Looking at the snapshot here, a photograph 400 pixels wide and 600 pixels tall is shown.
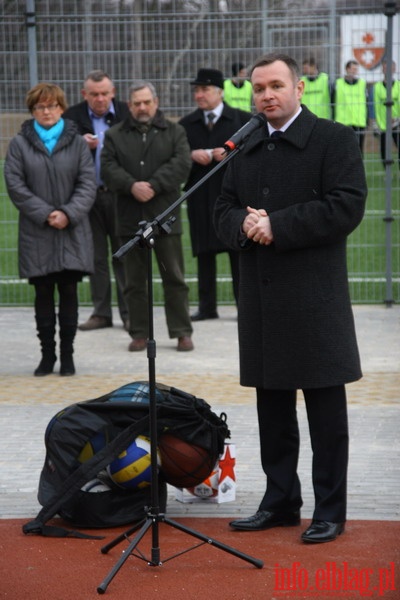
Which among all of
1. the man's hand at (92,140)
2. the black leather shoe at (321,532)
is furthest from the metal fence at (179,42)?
the black leather shoe at (321,532)

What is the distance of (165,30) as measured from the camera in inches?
472

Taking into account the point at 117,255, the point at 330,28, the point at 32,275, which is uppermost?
the point at 330,28

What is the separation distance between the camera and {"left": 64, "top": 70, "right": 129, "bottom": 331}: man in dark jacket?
1097cm

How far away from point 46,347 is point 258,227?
4.28 metres

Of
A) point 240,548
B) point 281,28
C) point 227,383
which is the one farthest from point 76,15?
point 240,548

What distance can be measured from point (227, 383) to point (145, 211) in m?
1.81

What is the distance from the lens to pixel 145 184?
→ 992 cm

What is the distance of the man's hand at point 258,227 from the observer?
5445 mm

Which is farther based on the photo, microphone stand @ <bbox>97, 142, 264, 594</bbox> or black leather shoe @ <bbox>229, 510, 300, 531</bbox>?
black leather shoe @ <bbox>229, 510, 300, 531</bbox>

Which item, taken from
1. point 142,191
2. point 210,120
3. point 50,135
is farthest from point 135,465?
point 210,120

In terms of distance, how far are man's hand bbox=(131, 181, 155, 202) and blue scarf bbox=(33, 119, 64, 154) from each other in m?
0.95

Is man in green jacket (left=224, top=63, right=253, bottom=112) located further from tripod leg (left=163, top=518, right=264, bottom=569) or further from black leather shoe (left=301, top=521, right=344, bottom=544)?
tripod leg (left=163, top=518, right=264, bottom=569)

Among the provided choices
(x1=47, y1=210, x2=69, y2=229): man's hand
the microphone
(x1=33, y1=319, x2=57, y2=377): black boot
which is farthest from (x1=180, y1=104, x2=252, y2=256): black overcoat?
the microphone

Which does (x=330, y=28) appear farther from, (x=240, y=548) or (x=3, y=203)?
(x=240, y=548)
